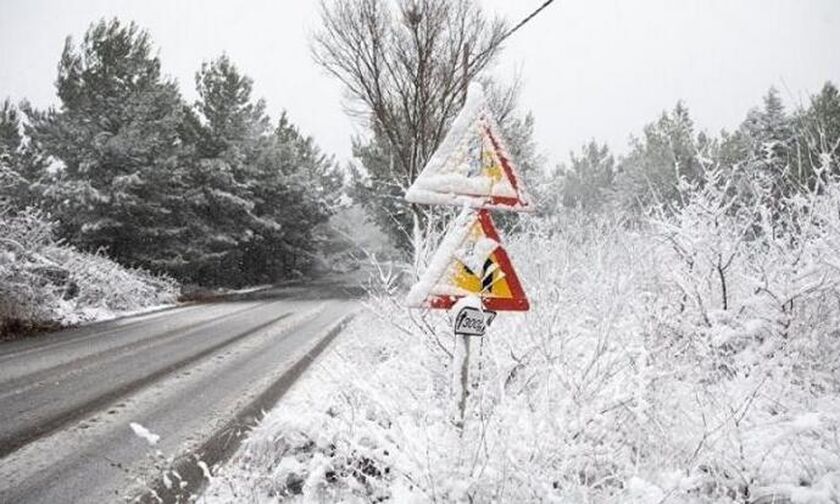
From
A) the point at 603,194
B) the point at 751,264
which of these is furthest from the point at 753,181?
the point at 603,194

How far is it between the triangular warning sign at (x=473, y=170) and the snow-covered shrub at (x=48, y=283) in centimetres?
1150

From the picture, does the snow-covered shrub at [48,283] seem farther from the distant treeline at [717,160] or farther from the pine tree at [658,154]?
the pine tree at [658,154]

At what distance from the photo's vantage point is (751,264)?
5.87 metres

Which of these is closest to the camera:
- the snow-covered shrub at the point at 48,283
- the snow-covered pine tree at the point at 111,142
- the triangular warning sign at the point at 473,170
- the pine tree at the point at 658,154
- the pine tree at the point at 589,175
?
the triangular warning sign at the point at 473,170

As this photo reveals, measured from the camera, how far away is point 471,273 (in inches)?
122

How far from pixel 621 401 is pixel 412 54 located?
11.0 metres

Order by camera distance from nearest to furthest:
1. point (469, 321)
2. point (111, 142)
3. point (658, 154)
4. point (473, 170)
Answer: point (469, 321)
point (473, 170)
point (111, 142)
point (658, 154)

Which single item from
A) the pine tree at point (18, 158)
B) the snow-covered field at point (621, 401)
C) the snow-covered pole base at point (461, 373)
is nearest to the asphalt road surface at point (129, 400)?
the snow-covered field at point (621, 401)

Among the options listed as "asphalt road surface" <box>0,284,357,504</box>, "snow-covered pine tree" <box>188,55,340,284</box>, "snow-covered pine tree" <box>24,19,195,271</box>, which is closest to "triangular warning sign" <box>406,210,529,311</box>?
"asphalt road surface" <box>0,284,357,504</box>

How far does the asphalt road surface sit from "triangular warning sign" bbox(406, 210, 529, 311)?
5.06ft

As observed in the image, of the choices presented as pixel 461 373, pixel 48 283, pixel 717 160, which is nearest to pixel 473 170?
pixel 461 373

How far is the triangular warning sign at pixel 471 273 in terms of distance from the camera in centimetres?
305

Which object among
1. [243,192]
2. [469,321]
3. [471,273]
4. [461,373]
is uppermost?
[243,192]

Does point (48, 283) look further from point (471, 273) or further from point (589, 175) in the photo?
point (589, 175)
